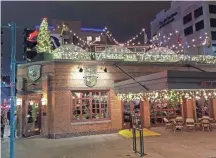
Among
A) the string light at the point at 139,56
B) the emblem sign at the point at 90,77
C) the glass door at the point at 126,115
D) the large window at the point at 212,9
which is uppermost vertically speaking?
the large window at the point at 212,9

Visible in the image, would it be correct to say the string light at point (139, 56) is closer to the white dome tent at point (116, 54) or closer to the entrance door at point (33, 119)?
the white dome tent at point (116, 54)

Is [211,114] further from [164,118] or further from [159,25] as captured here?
[159,25]

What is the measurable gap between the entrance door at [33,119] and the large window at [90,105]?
91.8 inches

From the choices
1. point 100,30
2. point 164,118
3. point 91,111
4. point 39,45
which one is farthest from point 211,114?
point 100,30

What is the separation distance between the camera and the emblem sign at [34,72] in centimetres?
1364

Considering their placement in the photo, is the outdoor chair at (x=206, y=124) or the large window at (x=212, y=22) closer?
the outdoor chair at (x=206, y=124)

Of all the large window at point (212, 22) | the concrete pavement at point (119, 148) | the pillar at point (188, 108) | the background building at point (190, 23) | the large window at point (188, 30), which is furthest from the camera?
the large window at point (188, 30)

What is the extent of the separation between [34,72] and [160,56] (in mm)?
8280

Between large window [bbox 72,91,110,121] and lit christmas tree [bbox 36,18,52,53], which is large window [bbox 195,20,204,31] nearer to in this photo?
large window [bbox 72,91,110,121]

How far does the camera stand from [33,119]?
46.3 feet

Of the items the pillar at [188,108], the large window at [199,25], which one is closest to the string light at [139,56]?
the pillar at [188,108]

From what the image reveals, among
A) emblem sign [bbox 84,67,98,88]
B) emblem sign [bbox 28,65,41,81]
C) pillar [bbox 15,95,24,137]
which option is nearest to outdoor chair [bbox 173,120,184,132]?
emblem sign [bbox 84,67,98,88]

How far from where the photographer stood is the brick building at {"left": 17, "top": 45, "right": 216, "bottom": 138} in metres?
13.1

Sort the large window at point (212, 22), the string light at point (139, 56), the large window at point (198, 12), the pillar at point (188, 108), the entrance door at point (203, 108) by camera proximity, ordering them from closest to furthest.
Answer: the string light at point (139, 56) → the pillar at point (188, 108) → the entrance door at point (203, 108) → the large window at point (212, 22) → the large window at point (198, 12)
